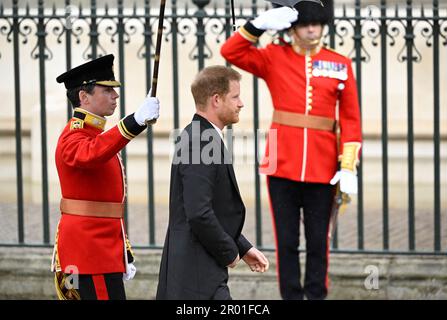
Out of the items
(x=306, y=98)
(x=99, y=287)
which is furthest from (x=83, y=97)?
(x=306, y=98)

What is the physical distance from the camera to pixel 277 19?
7.80 meters

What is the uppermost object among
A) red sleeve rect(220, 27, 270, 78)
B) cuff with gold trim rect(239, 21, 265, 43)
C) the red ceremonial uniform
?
cuff with gold trim rect(239, 21, 265, 43)

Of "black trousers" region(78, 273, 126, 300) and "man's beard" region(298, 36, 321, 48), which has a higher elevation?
"man's beard" region(298, 36, 321, 48)

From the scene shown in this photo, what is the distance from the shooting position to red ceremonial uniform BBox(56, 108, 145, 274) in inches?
255

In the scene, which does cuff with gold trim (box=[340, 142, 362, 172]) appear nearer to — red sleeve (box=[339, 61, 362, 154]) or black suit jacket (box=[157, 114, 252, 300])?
red sleeve (box=[339, 61, 362, 154])

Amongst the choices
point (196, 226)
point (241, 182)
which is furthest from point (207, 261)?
point (241, 182)

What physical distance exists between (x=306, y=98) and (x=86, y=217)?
1898 millimetres

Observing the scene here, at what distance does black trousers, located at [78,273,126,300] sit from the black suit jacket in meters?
0.34

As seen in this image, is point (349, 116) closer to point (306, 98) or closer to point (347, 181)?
point (306, 98)

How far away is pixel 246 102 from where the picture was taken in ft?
35.5

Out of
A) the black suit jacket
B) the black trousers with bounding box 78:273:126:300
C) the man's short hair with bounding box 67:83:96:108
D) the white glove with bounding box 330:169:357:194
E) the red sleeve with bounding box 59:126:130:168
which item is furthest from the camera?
the white glove with bounding box 330:169:357:194

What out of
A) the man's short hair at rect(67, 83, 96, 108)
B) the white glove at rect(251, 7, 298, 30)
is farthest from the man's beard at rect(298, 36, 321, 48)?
the man's short hair at rect(67, 83, 96, 108)

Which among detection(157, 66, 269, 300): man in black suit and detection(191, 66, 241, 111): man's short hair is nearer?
detection(157, 66, 269, 300): man in black suit
